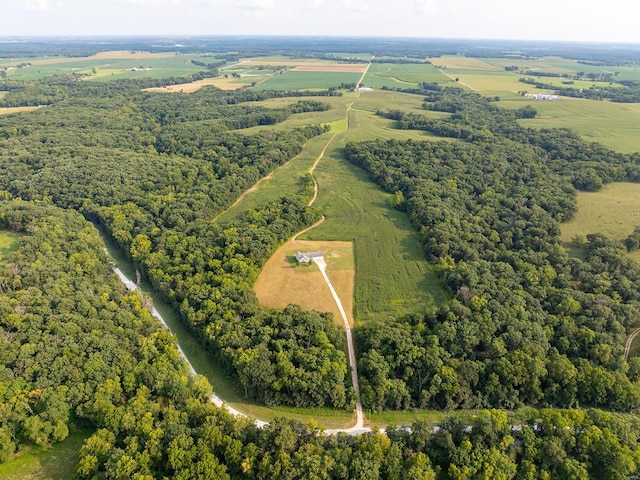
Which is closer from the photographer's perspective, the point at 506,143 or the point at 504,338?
the point at 504,338

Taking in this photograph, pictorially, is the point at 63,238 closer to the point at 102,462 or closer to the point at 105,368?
the point at 105,368

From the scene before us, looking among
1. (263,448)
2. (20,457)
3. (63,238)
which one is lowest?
(20,457)

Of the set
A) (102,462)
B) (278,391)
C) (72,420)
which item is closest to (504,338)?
(278,391)

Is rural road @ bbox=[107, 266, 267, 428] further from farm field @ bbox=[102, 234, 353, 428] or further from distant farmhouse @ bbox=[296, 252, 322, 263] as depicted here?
distant farmhouse @ bbox=[296, 252, 322, 263]

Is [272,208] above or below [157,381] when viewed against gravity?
above

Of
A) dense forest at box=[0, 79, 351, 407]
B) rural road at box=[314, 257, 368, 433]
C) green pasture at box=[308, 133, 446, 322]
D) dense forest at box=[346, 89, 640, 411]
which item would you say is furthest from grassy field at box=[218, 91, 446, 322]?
dense forest at box=[0, 79, 351, 407]

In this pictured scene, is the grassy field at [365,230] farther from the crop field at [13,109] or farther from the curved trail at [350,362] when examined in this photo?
the crop field at [13,109]
